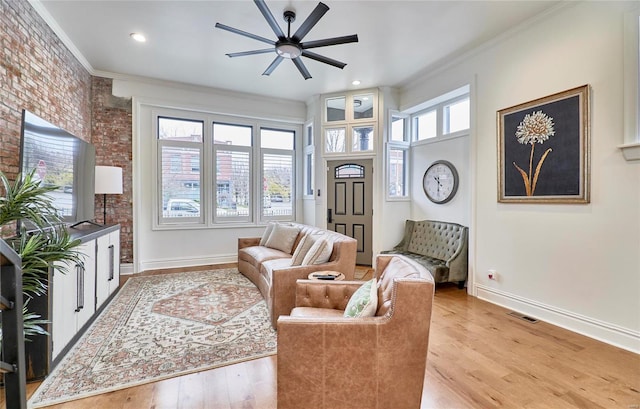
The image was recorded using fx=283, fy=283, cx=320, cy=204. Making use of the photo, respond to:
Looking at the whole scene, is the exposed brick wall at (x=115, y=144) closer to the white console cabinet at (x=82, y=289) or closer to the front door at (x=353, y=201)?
the white console cabinet at (x=82, y=289)

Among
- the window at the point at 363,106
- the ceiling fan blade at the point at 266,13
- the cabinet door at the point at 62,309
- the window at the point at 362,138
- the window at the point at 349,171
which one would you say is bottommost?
the cabinet door at the point at 62,309

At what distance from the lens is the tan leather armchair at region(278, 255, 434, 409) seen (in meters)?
1.53

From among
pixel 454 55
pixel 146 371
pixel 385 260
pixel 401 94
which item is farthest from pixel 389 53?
pixel 146 371

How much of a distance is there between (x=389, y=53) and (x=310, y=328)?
153 inches

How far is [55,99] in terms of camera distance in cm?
344

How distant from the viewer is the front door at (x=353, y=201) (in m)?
5.41

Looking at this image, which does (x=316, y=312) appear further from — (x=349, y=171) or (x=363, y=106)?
(x=363, y=106)

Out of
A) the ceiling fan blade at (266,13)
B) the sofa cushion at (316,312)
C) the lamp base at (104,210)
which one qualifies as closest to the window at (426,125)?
the ceiling fan blade at (266,13)

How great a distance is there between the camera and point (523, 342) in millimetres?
2602

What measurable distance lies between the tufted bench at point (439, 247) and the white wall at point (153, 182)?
3.04m

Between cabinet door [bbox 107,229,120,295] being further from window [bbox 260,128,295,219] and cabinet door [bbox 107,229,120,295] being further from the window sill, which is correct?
the window sill

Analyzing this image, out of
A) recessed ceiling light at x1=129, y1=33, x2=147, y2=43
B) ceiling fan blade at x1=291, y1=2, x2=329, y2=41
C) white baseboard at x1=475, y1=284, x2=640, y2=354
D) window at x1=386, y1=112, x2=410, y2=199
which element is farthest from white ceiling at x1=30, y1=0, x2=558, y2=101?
white baseboard at x1=475, y1=284, x2=640, y2=354

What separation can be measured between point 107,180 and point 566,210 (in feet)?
19.3

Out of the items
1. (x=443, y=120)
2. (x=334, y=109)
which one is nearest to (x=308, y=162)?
(x=334, y=109)
